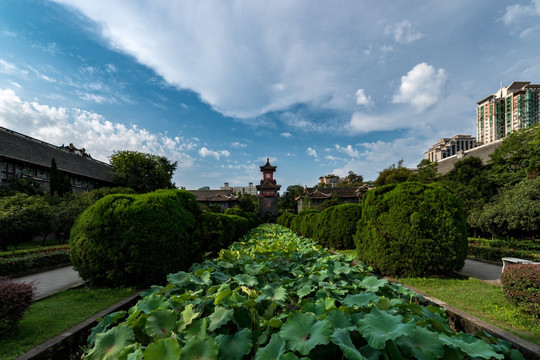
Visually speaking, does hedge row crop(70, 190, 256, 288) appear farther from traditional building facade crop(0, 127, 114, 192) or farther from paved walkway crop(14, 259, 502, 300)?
traditional building facade crop(0, 127, 114, 192)

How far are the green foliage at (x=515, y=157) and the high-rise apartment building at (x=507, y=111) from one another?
32614 millimetres

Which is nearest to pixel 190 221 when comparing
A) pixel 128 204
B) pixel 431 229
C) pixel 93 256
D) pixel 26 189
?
pixel 128 204

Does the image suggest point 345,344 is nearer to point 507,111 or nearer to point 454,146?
point 507,111

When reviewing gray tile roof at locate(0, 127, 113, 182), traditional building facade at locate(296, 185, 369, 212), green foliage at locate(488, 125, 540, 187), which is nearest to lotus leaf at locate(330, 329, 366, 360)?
green foliage at locate(488, 125, 540, 187)

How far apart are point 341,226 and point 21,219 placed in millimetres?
12825

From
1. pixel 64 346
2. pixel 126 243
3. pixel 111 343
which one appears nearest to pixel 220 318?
pixel 111 343

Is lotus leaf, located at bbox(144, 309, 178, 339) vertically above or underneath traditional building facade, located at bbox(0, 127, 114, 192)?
underneath

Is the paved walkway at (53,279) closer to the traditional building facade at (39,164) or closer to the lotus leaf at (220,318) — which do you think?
the lotus leaf at (220,318)

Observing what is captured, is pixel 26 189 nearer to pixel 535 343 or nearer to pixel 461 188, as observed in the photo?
pixel 535 343

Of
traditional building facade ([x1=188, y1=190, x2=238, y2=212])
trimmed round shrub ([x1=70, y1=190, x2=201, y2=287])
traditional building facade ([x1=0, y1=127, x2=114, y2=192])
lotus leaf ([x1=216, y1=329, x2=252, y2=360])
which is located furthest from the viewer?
traditional building facade ([x1=188, y1=190, x2=238, y2=212])

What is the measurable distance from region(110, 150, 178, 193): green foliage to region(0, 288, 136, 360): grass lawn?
28037 millimetres

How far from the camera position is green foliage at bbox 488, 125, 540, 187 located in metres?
15.5

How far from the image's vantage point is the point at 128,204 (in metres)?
4.63

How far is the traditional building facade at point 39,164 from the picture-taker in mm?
18281
